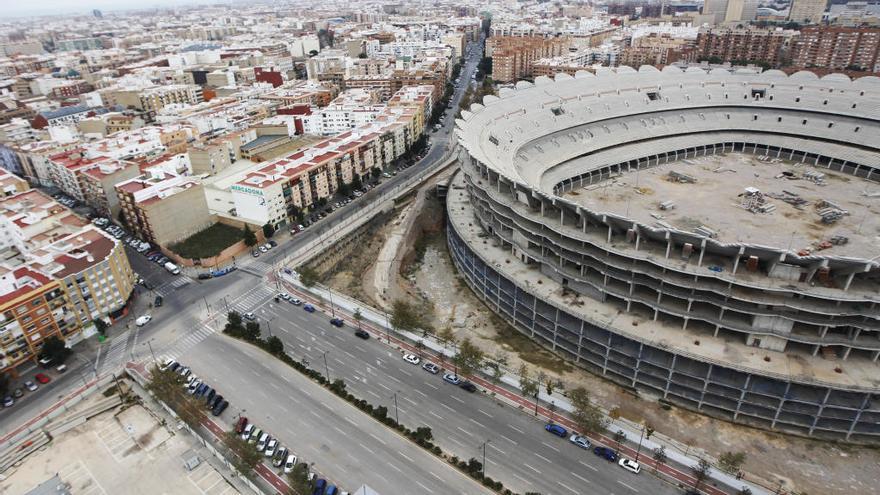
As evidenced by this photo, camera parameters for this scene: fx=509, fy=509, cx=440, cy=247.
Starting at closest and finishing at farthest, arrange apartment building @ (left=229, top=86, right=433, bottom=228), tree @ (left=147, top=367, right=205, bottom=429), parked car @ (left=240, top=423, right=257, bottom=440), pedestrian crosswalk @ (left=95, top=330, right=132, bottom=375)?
parked car @ (left=240, top=423, right=257, bottom=440), tree @ (left=147, top=367, right=205, bottom=429), pedestrian crosswalk @ (left=95, top=330, right=132, bottom=375), apartment building @ (left=229, top=86, right=433, bottom=228)

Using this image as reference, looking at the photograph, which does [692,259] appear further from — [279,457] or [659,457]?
[279,457]

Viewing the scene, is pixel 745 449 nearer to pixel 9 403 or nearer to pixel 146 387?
pixel 146 387

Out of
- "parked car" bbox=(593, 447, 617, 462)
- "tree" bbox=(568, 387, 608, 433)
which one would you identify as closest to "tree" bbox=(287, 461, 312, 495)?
"tree" bbox=(568, 387, 608, 433)

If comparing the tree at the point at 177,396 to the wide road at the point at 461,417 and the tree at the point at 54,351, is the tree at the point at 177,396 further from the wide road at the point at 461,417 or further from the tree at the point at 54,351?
the tree at the point at 54,351

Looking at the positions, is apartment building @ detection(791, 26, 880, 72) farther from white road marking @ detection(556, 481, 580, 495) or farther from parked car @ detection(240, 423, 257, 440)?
parked car @ detection(240, 423, 257, 440)

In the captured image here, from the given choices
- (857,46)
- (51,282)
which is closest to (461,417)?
(51,282)
